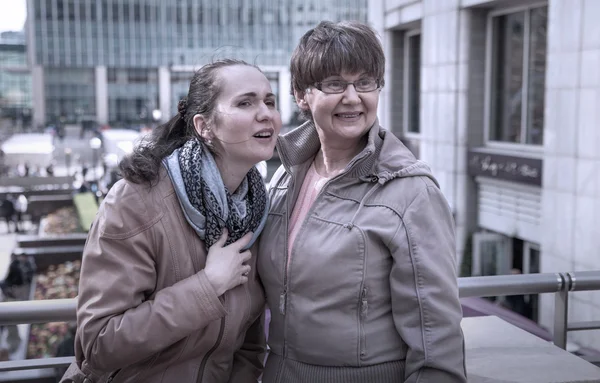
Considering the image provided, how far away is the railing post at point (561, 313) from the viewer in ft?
11.5

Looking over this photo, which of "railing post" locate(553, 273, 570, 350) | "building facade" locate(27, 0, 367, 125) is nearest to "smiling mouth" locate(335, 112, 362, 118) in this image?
"railing post" locate(553, 273, 570, 350)

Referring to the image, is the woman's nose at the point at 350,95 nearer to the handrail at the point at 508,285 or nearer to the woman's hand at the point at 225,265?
the woman's hand at the point at 225,265

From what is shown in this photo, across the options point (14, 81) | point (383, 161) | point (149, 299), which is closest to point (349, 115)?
point (383, 161)

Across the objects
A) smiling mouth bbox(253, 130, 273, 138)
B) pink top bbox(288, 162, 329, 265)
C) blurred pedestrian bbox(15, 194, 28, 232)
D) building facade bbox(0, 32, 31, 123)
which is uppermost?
building facade bbox(0, 32, 31, 123)

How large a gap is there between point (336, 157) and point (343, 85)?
0.33m

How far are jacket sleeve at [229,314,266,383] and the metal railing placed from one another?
2.56ft

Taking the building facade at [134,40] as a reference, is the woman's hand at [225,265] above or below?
below

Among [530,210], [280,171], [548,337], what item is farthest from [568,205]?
[280,171]

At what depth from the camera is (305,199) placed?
8.91 feet

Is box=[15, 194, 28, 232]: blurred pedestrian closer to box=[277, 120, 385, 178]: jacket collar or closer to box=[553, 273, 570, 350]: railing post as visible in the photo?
box=[553, 273, 570, 350]: railing post

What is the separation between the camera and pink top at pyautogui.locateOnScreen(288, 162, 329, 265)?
2615 mm

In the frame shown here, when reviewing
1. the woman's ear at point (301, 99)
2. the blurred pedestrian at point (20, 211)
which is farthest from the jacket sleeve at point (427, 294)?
the blurred pedestrian at point (20, 211)

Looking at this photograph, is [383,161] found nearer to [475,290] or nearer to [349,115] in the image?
[349,115]

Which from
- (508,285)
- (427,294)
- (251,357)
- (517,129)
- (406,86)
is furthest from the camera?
(406,86)
